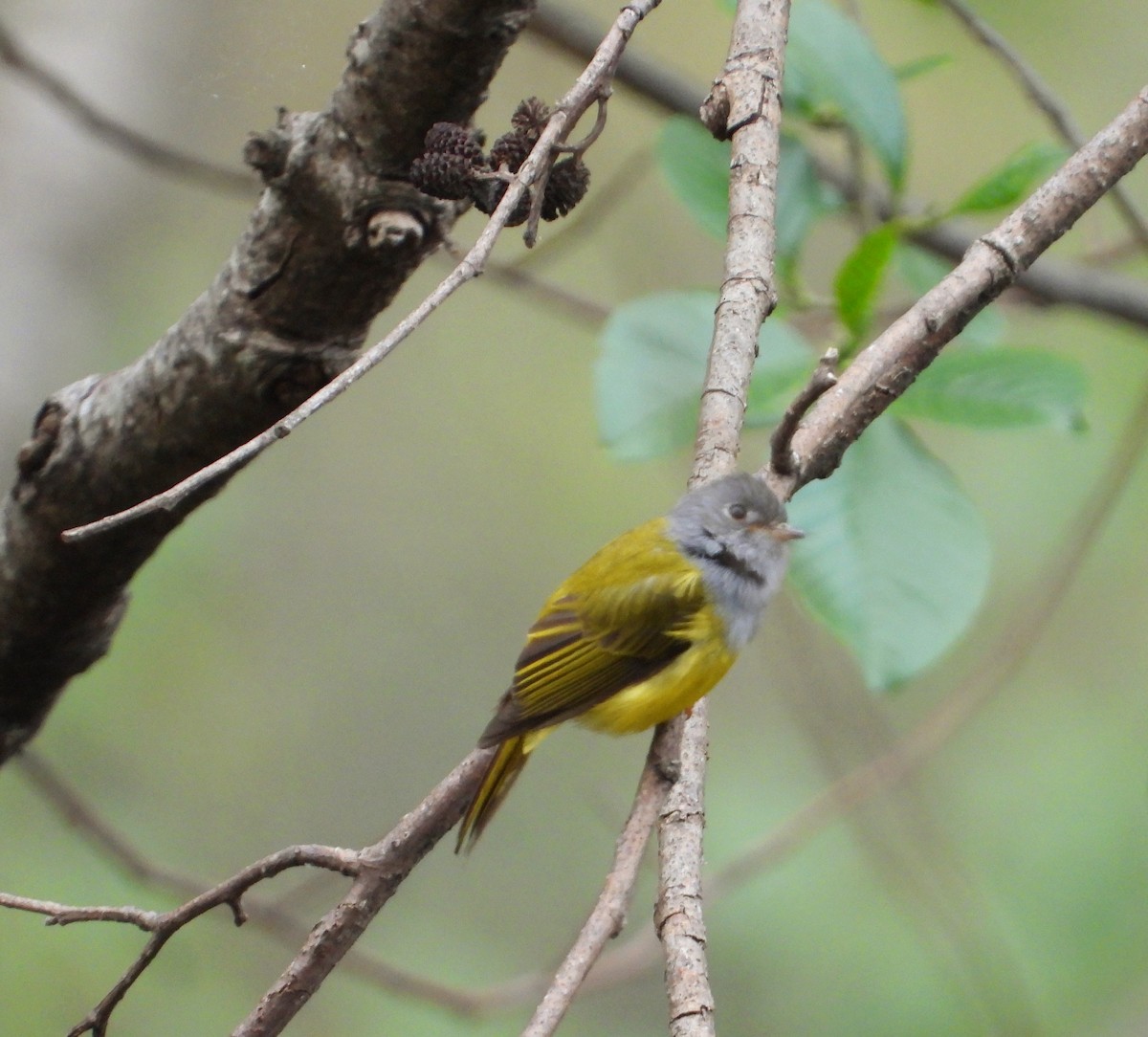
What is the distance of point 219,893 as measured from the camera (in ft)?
4.14

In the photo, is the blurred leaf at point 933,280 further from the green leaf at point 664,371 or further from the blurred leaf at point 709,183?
the green leaf at point 664,371

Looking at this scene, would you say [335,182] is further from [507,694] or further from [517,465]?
[517,465]

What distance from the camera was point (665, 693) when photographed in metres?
2.10

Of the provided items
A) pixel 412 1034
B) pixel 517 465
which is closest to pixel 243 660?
pixel 517 465

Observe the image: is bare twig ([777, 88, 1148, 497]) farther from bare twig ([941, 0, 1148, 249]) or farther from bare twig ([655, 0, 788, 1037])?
bare twig ([941, 0, 1148, 249])

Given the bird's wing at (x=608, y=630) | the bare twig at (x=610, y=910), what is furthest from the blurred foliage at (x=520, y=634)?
the bare twig at (x=610, y=910)

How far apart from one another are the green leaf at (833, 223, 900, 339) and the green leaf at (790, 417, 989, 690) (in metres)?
0.23

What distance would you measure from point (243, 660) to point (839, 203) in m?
3.40

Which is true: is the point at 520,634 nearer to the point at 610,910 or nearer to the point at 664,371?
the point at 664,371

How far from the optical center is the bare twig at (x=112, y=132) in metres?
2.48

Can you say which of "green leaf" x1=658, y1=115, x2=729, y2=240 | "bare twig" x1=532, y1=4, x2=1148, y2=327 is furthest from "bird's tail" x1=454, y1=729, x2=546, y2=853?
"bare twig" x1=532, y1=4, x2=1148, y2=327

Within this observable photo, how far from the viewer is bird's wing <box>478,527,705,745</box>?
7.26 ft

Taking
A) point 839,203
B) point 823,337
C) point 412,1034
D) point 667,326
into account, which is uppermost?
point 839,203

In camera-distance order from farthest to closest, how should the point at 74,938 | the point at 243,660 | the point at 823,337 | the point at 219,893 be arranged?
the point at 243,660
the point at 74,938
the point at 823,337
the point at 219,893
